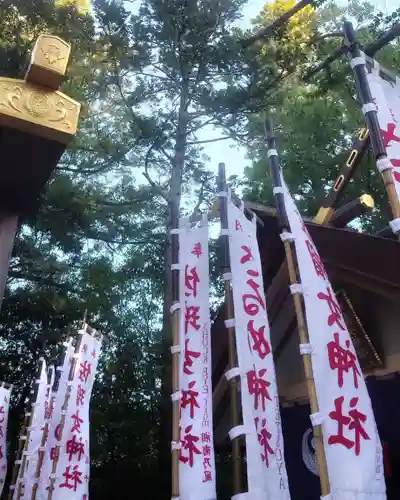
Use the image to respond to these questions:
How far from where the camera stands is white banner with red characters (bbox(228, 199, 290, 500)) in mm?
3566

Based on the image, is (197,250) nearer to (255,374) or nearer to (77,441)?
(255,374)

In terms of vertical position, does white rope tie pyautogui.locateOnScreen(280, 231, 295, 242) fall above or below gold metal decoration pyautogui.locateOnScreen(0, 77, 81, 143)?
above

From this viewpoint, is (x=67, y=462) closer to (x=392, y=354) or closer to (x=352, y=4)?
(x=392, y=354)

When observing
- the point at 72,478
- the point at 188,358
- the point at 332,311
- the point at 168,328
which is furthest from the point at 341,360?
the point at 168,328

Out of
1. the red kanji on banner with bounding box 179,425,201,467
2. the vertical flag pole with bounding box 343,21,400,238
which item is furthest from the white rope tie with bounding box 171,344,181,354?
the vertical flag pole with bounding box 343,21,400,238

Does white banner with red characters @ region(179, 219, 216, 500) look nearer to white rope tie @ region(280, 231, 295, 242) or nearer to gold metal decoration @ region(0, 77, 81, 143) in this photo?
white rope tie @ region(280, 231, 295, 242)

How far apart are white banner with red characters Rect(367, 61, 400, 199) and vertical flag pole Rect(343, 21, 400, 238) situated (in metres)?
0.03

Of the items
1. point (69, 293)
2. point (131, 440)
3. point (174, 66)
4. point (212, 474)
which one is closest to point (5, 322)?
point (69, 293)

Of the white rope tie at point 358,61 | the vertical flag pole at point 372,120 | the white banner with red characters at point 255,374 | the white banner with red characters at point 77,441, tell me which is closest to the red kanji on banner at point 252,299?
the white banner with red characters at point 255,374

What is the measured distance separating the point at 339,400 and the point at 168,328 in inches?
333

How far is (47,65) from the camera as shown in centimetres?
247

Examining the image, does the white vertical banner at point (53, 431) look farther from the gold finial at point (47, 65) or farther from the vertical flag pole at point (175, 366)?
the gold finial at point (47, 65)

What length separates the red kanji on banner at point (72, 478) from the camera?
6.29m

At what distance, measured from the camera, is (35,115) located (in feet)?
7.79
